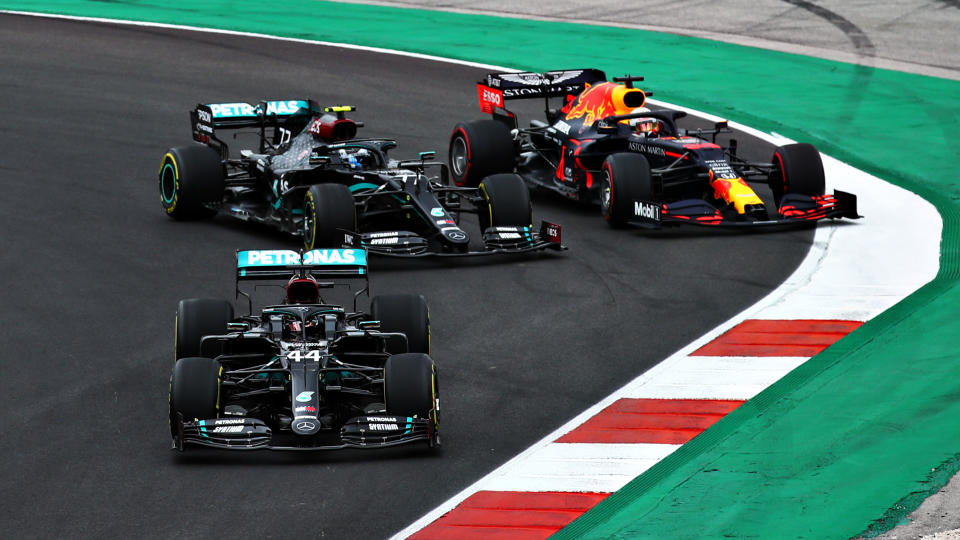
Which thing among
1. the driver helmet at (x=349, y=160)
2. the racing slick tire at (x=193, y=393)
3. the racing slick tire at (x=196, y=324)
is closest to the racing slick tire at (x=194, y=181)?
the driver helmet at (x=349, y=160)

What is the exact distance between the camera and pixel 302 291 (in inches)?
536

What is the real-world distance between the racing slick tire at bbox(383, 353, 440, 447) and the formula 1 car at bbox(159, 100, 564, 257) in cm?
597

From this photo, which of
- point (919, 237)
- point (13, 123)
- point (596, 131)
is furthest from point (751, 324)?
point (13, 123)

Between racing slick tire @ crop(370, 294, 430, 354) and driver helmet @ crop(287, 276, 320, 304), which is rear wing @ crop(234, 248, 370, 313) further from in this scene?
racing slick tire @ crop(370, 294, 430, 354)

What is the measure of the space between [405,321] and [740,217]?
723 cm

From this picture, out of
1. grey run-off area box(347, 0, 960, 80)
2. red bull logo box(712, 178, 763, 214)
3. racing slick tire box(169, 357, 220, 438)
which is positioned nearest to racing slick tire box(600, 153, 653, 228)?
red bull logo box(712, 178, 763, 214)

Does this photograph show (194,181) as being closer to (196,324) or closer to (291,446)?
(196,324)

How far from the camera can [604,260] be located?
18.4 m

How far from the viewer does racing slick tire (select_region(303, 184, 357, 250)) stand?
1773 centimetres

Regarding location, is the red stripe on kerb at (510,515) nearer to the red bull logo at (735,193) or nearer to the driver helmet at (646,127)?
the red bull logo at (735,193)

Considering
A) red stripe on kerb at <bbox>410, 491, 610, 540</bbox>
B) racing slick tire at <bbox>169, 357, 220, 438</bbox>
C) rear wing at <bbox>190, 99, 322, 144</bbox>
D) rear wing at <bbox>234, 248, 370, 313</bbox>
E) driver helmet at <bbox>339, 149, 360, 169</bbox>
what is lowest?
red stripe on kerb at <bbox>410, 491, 610, 540</bbox>

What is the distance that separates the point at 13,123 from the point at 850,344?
52.5 ft

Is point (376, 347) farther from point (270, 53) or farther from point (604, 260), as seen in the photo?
point (270, 53)

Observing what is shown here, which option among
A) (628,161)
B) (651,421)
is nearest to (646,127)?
(628,161)
